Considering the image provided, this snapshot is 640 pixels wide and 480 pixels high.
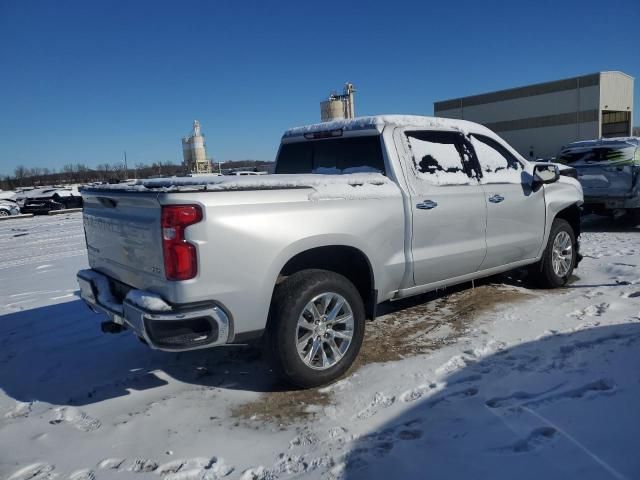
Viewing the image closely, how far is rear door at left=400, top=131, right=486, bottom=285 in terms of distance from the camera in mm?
4277

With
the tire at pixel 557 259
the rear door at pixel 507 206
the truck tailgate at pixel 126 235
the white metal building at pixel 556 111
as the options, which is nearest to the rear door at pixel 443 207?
the rear door at pixel 507 206

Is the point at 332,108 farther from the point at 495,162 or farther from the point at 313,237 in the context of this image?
the point at 313,237

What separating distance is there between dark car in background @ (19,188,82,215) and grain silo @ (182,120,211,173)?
23.0 metres

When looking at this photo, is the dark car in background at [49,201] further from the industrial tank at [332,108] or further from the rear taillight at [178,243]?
the rear taillight at [178,243]

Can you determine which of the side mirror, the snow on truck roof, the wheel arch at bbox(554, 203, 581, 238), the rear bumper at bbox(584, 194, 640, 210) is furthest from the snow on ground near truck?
the rear bumper at bbox(584, 194, 640, 210)

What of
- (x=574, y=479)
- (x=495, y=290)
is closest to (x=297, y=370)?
(x=574, y=479)

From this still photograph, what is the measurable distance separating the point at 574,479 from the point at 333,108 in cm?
4268

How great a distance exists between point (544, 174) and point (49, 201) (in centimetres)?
2573

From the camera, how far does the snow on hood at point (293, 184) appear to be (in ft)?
10.4

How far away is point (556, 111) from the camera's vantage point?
46938 mm

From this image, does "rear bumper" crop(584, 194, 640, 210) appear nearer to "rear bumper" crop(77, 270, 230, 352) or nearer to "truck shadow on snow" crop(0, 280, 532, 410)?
"truck shadow on snow" crop(0, 280, 532, 410)

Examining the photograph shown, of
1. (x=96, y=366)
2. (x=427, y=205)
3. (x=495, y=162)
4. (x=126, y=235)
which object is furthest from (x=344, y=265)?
(x=96, y=366)

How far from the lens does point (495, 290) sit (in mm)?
5984

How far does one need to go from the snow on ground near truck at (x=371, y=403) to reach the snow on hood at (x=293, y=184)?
54.6 inches
